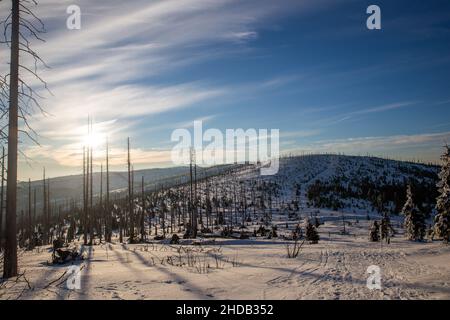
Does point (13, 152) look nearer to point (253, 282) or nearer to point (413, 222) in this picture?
point (253, 282)

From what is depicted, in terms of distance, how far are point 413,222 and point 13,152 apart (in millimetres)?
38960

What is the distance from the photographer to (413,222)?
36875 mm

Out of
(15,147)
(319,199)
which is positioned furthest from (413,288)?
(319,199)

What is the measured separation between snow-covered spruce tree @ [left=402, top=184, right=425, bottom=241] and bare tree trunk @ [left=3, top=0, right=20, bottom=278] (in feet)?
120

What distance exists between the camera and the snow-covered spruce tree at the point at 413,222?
119ft

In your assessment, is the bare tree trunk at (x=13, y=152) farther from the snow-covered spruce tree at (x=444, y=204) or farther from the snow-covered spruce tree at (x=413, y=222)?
the snow-covered spruce tree at (x=413, y=222)

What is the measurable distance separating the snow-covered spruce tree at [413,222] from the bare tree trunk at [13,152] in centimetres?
3648

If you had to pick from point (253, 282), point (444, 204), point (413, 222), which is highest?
point (444, 204)

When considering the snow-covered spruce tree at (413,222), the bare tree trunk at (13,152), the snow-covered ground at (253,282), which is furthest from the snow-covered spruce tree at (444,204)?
the bare tree trunk at (13,152)

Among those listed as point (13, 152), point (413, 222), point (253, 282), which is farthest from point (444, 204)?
point (13, 152)

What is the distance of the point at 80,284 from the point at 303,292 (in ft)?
19.9

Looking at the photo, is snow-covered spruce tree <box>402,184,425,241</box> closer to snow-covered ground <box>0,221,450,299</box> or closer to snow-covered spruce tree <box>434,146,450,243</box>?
snow-covered spruce tree <box>434,146,450,243</box>
